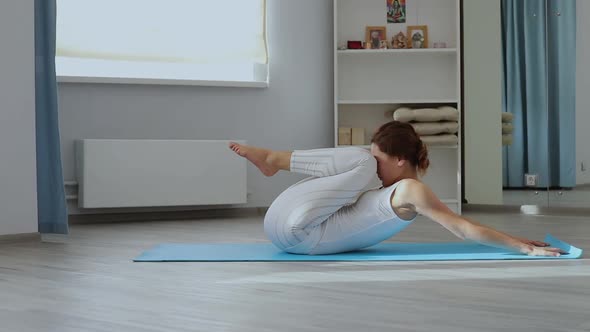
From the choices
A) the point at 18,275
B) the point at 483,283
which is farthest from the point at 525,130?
the point at 18,275

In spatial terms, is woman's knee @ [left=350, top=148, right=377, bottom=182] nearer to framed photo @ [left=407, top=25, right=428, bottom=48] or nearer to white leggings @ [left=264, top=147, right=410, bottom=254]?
white leggings @ [left=264, top=147, right=410, bottom=254]

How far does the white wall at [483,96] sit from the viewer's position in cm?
560

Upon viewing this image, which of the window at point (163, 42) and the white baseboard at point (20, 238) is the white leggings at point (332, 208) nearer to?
the white baseboard at point (20, 238)

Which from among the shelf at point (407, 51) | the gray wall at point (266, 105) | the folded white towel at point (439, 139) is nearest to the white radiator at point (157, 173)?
the gray wall at point (266, 105)

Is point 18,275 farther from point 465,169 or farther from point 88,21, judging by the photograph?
point 465,169

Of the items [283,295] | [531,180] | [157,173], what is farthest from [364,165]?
[531,180]

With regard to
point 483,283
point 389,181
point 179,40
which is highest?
point 179,40

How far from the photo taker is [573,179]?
5.46 meters

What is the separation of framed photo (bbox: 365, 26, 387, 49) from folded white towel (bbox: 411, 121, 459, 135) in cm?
60

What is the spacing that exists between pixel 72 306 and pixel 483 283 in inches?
45.3

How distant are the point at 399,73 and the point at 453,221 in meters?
2.75

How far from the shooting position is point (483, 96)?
565 centimetres

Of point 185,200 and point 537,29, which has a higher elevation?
point 537,29

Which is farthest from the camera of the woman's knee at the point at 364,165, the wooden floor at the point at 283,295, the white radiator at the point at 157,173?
the white radiator at the point at 157,173
